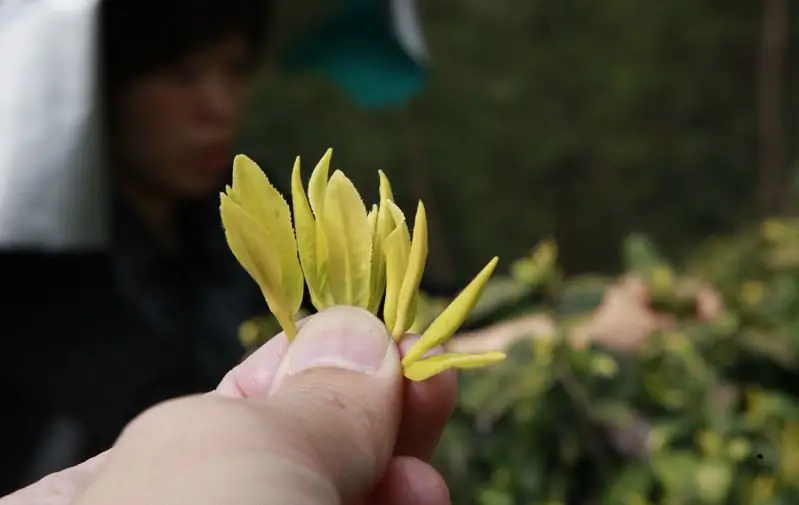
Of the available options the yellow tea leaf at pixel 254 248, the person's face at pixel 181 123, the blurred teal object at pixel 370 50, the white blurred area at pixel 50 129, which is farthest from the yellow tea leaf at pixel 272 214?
the blurred teal object at pixel 370 50

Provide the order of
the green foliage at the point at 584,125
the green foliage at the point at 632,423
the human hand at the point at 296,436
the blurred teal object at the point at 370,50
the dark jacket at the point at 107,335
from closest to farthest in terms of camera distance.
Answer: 1. the human hand at the point at 296,436
2. the green foliage at the point at 632,423
3. the dark jacket at the point at 107,335
4. the blurred teal object at the point at 370,50
5. the green foliage at the point at 584,125

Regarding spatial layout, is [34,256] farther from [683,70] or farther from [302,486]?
[683,70]

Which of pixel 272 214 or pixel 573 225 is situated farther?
pixel 573 225

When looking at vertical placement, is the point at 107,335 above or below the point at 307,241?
below

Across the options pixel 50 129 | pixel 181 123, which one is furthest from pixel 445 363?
pixel 181 123

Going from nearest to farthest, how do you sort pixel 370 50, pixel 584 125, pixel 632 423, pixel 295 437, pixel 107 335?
pixel 295 437
pixel 632 423
pixel 107 335
pixel 370 50
pixel 584 125

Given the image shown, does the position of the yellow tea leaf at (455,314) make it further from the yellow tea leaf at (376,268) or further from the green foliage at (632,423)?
the green foliage at (632,423)

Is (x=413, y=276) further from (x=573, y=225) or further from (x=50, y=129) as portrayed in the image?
(x=573, y=225)

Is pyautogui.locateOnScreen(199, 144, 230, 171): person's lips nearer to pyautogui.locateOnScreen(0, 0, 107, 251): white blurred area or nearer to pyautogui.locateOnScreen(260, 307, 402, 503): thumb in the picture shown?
pyautogui.locateOnScreen(0, 0, 107, 251): white blurred area
